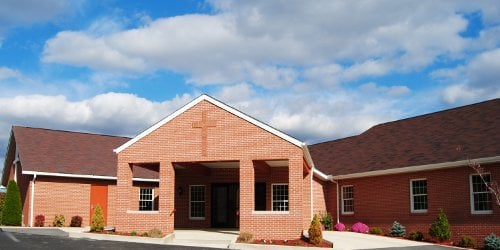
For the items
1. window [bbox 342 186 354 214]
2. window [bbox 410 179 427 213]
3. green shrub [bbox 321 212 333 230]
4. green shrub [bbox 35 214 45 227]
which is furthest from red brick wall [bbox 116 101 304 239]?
window [bbox 342 186 354 214]

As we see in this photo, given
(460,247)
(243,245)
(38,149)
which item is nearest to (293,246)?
(243,245)

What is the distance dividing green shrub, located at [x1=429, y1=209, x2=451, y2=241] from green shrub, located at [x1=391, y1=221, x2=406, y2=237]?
2.46 metres

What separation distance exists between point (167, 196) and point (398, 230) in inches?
409

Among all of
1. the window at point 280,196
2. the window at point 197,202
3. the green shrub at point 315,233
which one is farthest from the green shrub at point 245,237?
the window at point 197,202

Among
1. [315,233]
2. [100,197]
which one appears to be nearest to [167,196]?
[315,233]

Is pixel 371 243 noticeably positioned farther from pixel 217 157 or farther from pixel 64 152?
pixel 64 152

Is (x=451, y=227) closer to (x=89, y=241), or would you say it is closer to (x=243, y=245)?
(x=243, y=245)

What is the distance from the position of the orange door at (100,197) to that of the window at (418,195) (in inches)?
674

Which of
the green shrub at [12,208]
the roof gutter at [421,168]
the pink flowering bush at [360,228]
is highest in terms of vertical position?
the roof gutter at [421,168]

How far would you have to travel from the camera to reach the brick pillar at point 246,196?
22.8 m

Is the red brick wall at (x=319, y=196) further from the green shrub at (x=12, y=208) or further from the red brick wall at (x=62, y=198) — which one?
the green shrub at (x=12, y=208)

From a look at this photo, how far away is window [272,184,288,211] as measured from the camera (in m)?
29.0

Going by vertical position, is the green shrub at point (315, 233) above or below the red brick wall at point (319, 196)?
below

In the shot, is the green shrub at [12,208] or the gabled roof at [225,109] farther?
the green shrub at [12,208]
